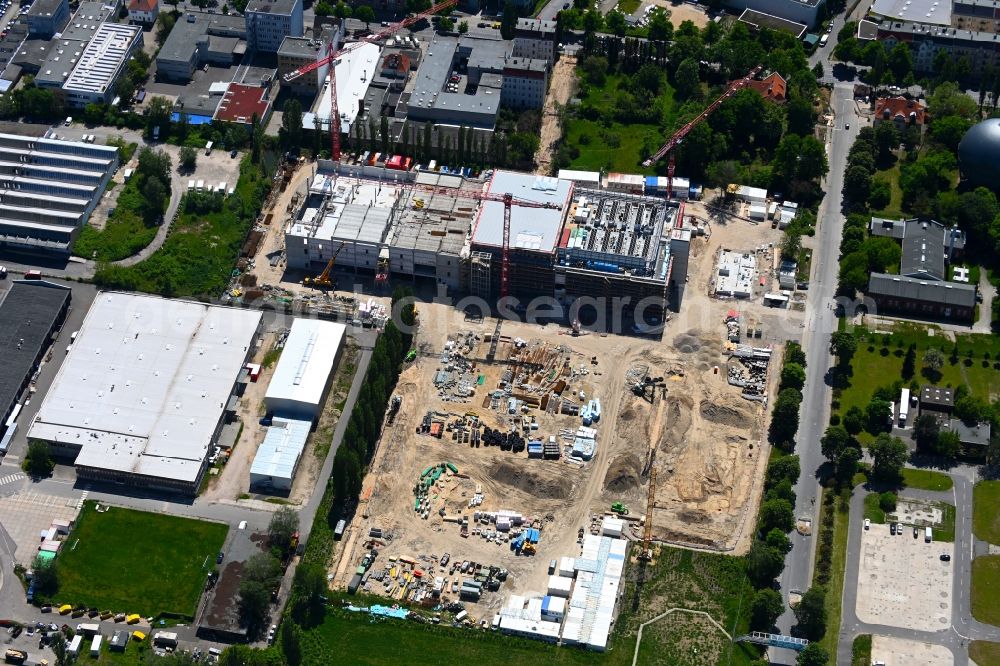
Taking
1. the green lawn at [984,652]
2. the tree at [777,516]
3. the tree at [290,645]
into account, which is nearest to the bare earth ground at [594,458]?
the tree at [777,516]

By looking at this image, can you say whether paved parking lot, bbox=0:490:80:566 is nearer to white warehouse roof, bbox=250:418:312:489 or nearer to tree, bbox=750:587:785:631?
white warehouse roof, bbox=250:418:312:489

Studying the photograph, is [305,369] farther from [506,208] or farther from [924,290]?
[924,290]

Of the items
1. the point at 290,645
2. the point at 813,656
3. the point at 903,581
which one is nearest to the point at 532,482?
the point at 290,645

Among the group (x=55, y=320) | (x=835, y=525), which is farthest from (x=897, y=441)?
(x=55, y=320)

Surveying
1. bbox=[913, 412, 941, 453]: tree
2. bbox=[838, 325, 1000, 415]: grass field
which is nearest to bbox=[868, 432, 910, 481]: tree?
bbox=[913, 412, 941, 453]: tree

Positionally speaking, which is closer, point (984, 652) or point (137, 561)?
point (984, 652)

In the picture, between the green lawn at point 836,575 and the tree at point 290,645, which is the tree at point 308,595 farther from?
the green lawn at point 836,575
